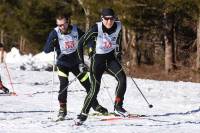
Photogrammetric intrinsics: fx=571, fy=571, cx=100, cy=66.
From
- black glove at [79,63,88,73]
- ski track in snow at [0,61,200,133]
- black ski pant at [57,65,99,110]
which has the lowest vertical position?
ski track in snow at [0,61,200,133]

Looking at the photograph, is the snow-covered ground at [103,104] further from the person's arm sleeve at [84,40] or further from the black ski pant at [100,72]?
the person's arm sleeve at [84,40]

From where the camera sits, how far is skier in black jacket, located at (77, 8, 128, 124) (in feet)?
33.7

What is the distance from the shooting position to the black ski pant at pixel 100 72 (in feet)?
34.1

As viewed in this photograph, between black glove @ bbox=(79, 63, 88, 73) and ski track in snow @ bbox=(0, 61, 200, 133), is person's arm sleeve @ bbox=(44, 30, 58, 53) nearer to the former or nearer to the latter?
black glove @ bbox=(79, 63, 88, 73)

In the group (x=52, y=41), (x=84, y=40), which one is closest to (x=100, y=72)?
(x=84, y=40)

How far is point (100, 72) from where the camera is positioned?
10617 mm

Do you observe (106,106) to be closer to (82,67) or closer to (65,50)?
(65,50)

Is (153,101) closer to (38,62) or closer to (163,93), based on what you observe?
(163,93)

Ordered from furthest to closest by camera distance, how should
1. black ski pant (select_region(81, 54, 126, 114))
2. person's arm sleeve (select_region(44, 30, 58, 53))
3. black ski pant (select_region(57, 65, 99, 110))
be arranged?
black ski pant (select_region(57, 65, 99, 110)) < person's arm sleeve (select_region(44, 30, 58, 53)) < black ski pant (select_region(81, 54, 126, 114))

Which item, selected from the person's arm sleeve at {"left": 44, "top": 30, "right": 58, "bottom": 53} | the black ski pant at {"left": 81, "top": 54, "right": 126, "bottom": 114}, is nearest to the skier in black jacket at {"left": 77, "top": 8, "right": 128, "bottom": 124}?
the black ski pant at {"left": 81, "top": 54, "right": 126, "bottom": 114}

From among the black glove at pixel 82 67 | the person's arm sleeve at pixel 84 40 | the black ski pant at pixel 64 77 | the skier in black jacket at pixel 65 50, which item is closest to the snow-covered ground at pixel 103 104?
the black ski pant at pixel 64 77

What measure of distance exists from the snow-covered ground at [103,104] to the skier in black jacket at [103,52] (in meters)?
0.51

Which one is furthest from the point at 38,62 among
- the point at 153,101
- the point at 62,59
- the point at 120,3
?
the point at 62,59

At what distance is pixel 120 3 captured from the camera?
2772 cm
